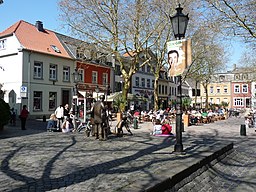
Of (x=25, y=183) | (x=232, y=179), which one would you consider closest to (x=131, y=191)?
(x=25, y=183)

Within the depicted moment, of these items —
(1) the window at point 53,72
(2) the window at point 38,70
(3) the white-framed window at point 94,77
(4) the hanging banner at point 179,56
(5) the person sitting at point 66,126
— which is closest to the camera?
(4) the hanging banner at point 179,56

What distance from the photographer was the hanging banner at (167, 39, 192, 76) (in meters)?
7.72

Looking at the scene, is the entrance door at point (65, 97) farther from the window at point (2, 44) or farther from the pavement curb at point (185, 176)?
the pavement curb at point (185, 176)

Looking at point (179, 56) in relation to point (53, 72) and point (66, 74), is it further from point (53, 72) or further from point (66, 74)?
point (66, 74)

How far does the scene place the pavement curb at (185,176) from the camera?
4923mm

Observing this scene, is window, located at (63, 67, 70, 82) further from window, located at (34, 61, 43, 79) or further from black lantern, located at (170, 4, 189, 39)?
black lantern, located at (170, 4, 189, 39)

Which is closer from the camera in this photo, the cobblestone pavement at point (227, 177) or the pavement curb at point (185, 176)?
the pavement curb at point (185, 176)

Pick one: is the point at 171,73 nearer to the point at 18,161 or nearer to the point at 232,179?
the point at 232,179

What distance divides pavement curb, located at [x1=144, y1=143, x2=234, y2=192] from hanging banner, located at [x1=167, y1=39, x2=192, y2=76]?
2.39 meters

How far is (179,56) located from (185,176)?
10.8 ft

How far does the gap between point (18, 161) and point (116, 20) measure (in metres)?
17.6

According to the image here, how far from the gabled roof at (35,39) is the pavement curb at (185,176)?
83.3 ft

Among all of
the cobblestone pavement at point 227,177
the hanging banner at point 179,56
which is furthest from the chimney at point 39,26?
the cobblestone pavement at point 227,177

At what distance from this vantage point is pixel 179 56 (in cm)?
783
